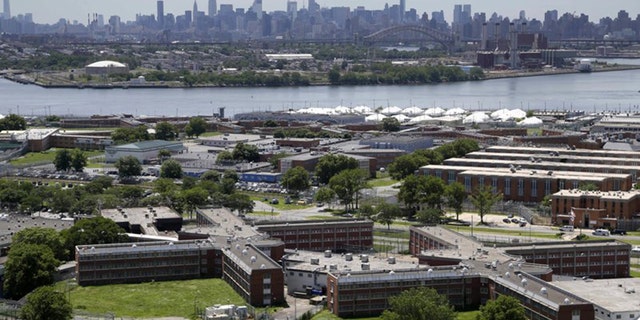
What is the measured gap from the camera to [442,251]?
8.84 m

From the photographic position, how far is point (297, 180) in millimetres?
13859

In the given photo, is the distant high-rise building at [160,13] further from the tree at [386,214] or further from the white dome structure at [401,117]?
the tree at [386,214]

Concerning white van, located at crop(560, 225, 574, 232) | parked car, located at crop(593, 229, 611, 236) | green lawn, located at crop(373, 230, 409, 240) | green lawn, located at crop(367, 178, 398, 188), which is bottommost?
green lawn, located at crop(367, 178, 398, 188)

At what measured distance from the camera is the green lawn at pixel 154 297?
25.9 ft

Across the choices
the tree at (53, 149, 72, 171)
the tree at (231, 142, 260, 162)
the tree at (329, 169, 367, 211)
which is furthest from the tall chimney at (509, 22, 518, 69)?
the tree at (329, 169, 367, 211)

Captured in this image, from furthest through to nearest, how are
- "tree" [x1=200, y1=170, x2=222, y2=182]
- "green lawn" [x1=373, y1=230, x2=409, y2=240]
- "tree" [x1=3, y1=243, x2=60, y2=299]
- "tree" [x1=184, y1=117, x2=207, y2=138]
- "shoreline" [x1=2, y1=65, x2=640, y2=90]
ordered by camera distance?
"shoreline" [x1=2, y1=65, x2=640, y2=90] < "tree" [x1=184, y1=117, x2=207, y2=138] < "tree" [x1=200, y1=170, x2=222, y2=182] < "green lawn" [x1=373, y1=230, x2=409, y2=240] < "tree" [x1=3, y1=243, x2=60, y2=299]

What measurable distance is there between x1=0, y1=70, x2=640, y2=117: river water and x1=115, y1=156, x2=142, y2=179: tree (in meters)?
10.4

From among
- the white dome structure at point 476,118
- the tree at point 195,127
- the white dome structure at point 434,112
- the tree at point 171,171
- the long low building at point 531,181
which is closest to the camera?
the long low building at point 531,181

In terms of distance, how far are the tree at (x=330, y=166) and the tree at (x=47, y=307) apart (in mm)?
7509

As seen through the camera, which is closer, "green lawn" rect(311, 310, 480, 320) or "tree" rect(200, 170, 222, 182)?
"green lawn" rect(311, 310, 480, 320)

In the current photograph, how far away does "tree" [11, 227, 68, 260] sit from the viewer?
9.18 meters

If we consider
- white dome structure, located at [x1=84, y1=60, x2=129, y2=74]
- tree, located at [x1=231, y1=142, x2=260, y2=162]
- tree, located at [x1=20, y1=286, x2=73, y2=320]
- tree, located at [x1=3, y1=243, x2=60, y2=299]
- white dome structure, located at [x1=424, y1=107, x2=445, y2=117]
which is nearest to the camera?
tree, located at [x1=20, y1=286, x2=73, y2=320]

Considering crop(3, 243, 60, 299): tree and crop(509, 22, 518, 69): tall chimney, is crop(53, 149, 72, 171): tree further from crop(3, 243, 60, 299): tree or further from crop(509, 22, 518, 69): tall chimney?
crop(509, 22, 518, 69): tall chimney

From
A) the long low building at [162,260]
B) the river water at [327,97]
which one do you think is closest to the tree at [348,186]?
→ the long low building at [162,260]
